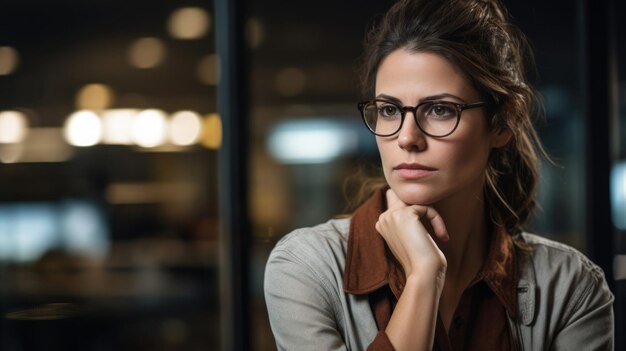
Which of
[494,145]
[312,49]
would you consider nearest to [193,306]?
[312,49]

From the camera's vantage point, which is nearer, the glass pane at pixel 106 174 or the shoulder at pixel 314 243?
the shoulder at pixel 314 243

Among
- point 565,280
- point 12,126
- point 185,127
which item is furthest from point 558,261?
point 12,126

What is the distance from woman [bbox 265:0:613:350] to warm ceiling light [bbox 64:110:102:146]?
151cm

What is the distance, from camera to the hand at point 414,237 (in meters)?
1.43

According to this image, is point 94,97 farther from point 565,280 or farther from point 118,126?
point 565,280

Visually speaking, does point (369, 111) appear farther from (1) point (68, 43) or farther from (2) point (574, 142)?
(1) point (68, 43)

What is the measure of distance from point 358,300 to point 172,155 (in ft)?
5.04

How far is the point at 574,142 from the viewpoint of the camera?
267cm

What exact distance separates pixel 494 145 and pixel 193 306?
1671mm

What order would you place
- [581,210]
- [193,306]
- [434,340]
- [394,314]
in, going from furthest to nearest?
[193,306] < [581,210] < [434,340] < [394,314]

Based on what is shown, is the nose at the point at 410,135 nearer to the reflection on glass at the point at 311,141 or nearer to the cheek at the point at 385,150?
the cheek at the point at 385,150

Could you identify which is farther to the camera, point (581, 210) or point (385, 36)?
point (581, 210)

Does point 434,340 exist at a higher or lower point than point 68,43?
lower

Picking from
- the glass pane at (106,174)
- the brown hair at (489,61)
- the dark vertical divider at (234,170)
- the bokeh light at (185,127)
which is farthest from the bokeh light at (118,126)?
the brown hair at (489,61)
